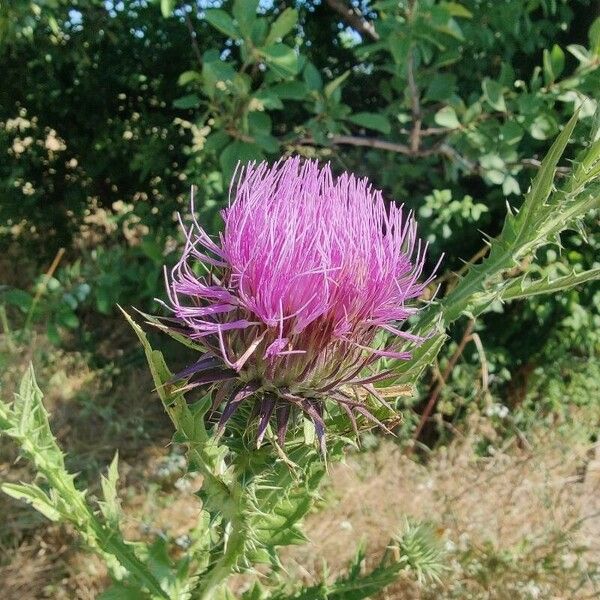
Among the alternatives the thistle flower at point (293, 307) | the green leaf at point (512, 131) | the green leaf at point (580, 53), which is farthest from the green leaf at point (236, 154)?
the green leaf at point (580, 53)

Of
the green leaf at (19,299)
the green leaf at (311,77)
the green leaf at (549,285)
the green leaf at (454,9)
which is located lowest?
the green leaf at (19,299)

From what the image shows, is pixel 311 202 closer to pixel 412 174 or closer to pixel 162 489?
pixel 412 174

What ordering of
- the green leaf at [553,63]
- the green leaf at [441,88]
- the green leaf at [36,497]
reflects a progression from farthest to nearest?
the green leaf at [441,88] < the green leaf at [553,63] < the green leaf at [36,497]

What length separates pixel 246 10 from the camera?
2020 millimetres

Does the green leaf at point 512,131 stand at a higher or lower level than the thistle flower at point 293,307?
higher

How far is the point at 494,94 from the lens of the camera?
2316 millimetres

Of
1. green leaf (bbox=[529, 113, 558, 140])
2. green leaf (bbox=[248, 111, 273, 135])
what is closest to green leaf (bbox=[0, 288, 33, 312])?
green leaf (bbox=[248, 111, 273, 135])

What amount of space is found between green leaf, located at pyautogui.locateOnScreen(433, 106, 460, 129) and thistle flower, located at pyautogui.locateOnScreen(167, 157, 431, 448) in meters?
1.16

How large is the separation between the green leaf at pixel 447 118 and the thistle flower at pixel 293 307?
1158 millimetres

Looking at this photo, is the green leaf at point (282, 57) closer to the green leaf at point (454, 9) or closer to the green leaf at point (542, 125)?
the green leaf at point (454, 9)

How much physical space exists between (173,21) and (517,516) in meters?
2.61

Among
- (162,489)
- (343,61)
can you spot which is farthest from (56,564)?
(343,61)

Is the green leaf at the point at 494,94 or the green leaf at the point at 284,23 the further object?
the green leaf at the point at 494,94

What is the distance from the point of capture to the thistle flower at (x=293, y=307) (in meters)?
1.19
